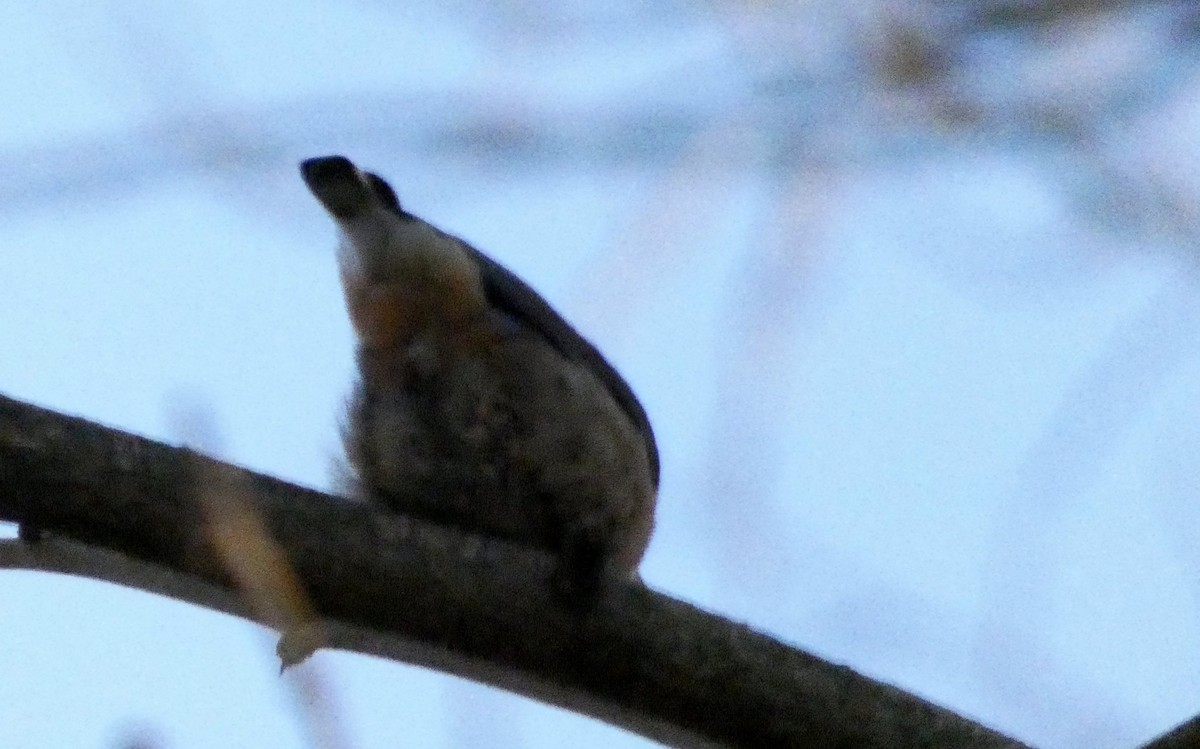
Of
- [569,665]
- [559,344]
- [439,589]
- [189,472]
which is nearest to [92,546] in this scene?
[189,472]

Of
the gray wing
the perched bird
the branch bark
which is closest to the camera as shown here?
the branch bark

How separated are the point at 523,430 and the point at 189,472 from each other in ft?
2.61

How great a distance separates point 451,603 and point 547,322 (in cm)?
86

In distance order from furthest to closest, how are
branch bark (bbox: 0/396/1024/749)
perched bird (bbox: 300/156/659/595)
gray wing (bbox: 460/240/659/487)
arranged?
gray wing (bbox: 460/240/659/487) < perched bird (bbox: 300/156/659/595) < branch bark (bbox: 0/396/1024/749)

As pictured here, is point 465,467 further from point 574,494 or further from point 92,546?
point 92,546

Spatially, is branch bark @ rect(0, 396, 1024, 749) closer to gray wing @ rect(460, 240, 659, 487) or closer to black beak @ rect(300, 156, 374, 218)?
gray wing @ rect(460, 240, 659, 487)

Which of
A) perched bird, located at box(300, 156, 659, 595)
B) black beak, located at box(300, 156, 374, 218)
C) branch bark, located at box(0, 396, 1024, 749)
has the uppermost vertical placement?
black beak, located at box(300, 156, 374, 218)

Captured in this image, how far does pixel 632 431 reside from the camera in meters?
3.79

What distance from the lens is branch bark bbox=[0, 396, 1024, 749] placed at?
2.95 metres

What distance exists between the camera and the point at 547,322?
12.4ft

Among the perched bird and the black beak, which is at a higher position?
the black beak

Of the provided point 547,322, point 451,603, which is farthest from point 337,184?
point 451,603

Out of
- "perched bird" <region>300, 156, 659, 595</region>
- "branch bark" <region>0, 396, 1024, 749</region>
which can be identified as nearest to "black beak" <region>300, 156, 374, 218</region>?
"perched bird" <region>300, 156, 659, 595</region>

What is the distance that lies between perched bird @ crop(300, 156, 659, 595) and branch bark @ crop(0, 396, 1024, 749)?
33cm
